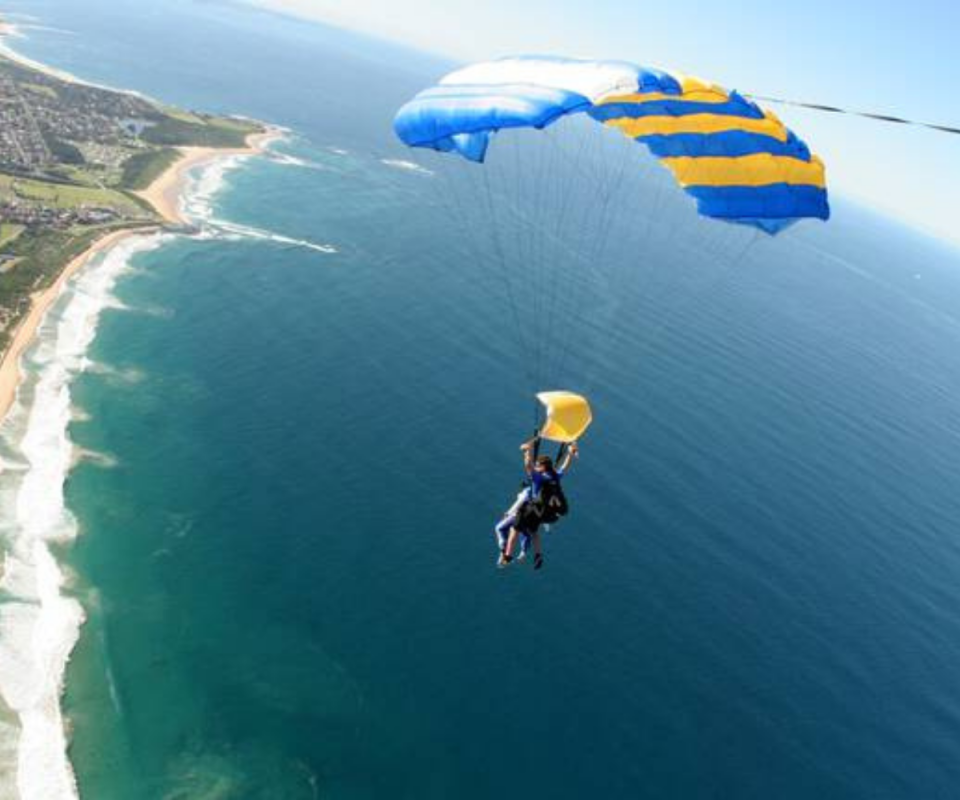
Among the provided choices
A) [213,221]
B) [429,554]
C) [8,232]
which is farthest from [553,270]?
[429,554]

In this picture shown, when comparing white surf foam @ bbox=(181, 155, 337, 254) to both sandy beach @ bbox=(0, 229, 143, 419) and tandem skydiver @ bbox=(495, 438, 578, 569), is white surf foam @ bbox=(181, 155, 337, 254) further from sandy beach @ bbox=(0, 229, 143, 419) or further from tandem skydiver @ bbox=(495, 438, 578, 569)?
tandem skydiver @ bbox=(495, 438, 578, 569)

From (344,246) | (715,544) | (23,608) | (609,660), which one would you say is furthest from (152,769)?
(344,246)

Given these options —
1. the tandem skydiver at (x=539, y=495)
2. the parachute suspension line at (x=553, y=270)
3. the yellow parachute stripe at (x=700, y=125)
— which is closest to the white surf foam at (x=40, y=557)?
the tandem skydiver at (x=539, y=495)

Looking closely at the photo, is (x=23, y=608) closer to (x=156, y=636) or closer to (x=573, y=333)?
(x=156, y=636)

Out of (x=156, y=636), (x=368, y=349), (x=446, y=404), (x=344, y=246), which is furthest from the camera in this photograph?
(x=344, y=246)

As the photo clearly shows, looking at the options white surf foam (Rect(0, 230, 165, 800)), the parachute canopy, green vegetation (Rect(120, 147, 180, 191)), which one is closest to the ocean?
white surf foam (Rect(0, 230, 165, 800))

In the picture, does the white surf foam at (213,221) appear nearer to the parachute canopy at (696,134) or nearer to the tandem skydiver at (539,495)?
the parachute canopy at (696,134)
